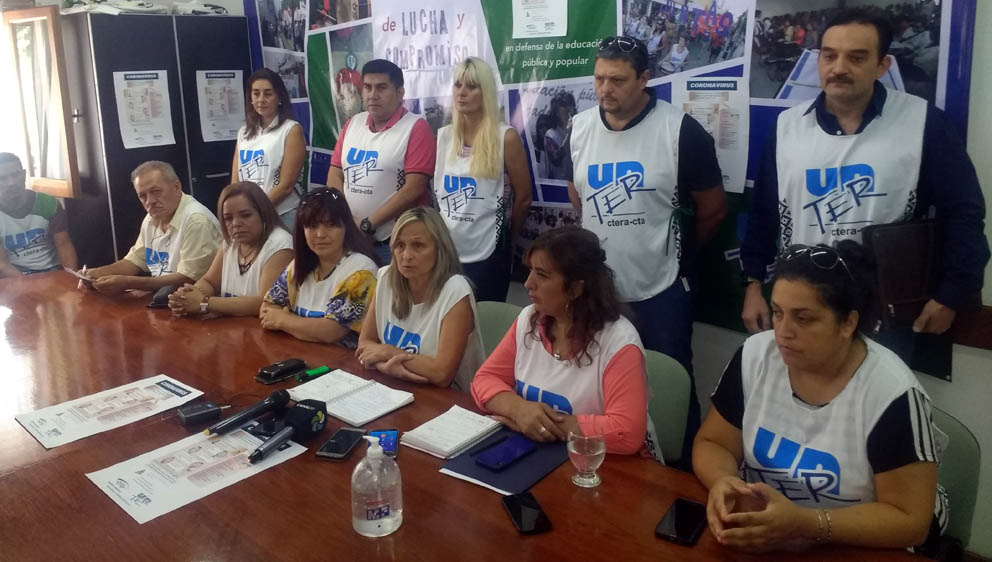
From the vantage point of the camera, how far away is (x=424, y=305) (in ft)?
7.14

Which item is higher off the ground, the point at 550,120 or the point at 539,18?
the point at 539,18

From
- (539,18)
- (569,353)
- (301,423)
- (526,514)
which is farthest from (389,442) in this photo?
(539,18)

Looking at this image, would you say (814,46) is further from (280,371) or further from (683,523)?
(280,371)

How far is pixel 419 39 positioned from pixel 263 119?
89 centimetres

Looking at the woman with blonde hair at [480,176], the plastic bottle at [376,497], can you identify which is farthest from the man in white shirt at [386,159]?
the plastic bottle at [376,497]

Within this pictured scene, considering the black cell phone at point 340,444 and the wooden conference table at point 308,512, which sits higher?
the black cell phone at point 340,444

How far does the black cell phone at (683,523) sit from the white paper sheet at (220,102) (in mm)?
4039

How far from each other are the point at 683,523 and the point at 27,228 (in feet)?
13.1

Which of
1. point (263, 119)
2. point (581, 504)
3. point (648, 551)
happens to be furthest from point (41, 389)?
point (263, 119)

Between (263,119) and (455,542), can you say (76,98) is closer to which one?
(263,119)

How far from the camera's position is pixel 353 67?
387cm

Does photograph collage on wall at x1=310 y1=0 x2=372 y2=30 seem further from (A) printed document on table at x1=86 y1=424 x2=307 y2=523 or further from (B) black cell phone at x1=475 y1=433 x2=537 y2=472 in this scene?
(B) black cell phone at x1=475 y1=433 x2=537 y2=472

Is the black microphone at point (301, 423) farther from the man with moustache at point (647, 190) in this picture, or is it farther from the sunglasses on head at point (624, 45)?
the sunglasses on head at point (624, 45)

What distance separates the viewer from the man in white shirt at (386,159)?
123 inches
